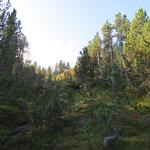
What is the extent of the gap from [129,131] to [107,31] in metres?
66.9

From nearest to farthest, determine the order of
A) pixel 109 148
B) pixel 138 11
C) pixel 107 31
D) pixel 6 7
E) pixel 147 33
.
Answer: pixel 109 148 → pixel 6 7 → pixel 147 33 → pixel 138 11 → pixel 107 31

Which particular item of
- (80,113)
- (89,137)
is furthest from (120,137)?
(80,113)

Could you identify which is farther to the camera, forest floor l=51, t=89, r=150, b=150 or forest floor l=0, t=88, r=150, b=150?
forest floor l=0, t=88, r=150, b=150

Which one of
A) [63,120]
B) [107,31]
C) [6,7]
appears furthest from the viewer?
[107,31]

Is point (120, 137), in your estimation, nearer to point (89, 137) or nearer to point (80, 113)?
point (89, 137)

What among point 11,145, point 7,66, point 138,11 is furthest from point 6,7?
point 138,11

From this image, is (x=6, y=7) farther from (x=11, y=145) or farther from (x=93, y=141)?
(x=93, y=141)

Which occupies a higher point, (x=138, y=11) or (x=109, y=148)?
(x=138, y=11)

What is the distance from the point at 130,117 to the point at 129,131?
871cm

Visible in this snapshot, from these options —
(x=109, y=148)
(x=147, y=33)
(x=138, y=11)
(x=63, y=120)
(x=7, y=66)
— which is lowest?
(x=109, y=148)

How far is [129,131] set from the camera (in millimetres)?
44125

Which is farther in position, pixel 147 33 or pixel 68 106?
pixel 147 33

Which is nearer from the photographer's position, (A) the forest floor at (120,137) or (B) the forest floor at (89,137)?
(A) the forest floor at (120,137)

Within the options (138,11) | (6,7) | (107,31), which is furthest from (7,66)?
(107,31)
